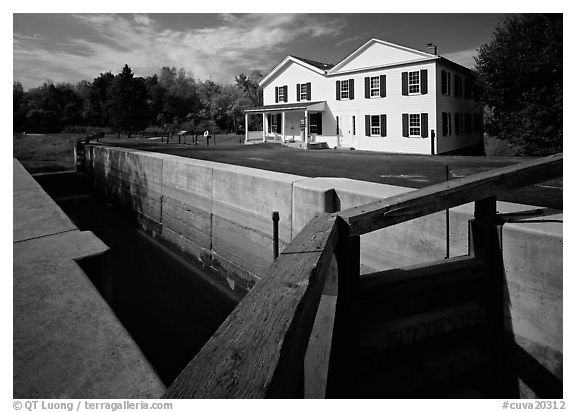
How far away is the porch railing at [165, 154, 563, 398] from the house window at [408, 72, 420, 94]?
1734 centimetres

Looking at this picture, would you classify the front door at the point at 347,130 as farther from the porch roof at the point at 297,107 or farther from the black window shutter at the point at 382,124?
the black window shutter at the point at 382,124

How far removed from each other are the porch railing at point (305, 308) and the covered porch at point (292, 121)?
1990 centimetres

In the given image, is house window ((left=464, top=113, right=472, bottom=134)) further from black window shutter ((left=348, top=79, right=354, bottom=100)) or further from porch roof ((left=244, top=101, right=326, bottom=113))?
porch roof ((left=244, top=101, right=326, bottom=113))

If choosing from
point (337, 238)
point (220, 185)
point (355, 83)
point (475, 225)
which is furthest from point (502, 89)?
point (337, 238)

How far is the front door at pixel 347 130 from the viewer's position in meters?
21.6

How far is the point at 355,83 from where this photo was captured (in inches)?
837

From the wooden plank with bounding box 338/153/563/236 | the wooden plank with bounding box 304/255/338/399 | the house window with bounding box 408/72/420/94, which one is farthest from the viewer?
the house window with bounding box 408/72/420/94

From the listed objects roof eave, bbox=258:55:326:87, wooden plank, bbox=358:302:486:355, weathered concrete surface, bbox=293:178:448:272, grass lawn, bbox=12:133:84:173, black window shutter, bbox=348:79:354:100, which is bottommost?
wooden plank, bbox=358:302:486:355

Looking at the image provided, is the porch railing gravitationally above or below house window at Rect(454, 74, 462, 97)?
below

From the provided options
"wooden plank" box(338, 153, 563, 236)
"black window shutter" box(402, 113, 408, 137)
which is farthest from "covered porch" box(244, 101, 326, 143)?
"wooden plank" box(338, 153, 563, 236)

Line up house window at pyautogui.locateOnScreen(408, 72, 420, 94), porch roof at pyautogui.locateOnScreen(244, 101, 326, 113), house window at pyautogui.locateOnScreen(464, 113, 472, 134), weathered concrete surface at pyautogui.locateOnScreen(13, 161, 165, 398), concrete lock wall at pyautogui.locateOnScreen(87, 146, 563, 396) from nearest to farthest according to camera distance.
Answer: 1. weathered concrete surface at pyautogui.locateOnScreen(13, 161, 165, 398)
2. concrete lock wall at pyautogui.locateOnScreen(87, 146, 563, 396)
3. house window at pyautogui.locateOnScreen(408, 72, 420, 94)
4. house window at pyautogui.locateOnScreen(464, 113, 472, 134)
5. porch roof at pyautogui.locateOnScreen(244, 101, 326, 113)

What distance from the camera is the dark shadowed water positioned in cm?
557

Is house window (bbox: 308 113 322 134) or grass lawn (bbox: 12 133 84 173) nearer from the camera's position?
grass lawn (bbox: 12 133 84 173)
